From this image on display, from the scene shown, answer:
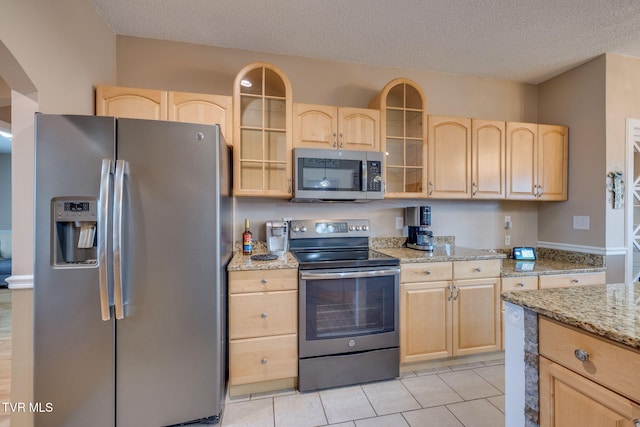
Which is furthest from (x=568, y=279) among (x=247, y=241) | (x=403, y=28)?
(x=247, y=241)

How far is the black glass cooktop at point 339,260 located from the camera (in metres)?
1.93

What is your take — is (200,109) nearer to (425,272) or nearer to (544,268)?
(425,272)

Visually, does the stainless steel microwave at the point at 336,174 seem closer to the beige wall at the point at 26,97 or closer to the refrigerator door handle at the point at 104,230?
the refrigerator door handle at the point at 104,230

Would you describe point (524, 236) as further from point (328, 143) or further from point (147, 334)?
point (147, 334)

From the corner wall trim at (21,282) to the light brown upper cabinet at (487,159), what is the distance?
3188 millimetres

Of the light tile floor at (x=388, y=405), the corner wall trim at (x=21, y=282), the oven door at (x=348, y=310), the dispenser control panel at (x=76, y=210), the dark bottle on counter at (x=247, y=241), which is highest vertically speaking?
the dispenser control panel at (x=76, y=210)

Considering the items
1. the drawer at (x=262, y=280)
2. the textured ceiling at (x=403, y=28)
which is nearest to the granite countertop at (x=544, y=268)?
the drawer at (x=262, y=280)

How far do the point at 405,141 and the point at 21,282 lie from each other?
2.73 m

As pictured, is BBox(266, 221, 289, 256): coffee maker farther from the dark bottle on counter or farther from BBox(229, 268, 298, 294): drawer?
BBox(229, 268, 298, 294): drawer

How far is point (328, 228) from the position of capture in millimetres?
2514

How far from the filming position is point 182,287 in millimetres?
1557

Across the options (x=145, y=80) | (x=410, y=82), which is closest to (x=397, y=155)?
(x=410, y=82)

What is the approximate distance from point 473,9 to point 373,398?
9.10 feet

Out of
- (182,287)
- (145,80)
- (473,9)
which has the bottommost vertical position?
(182,287)
